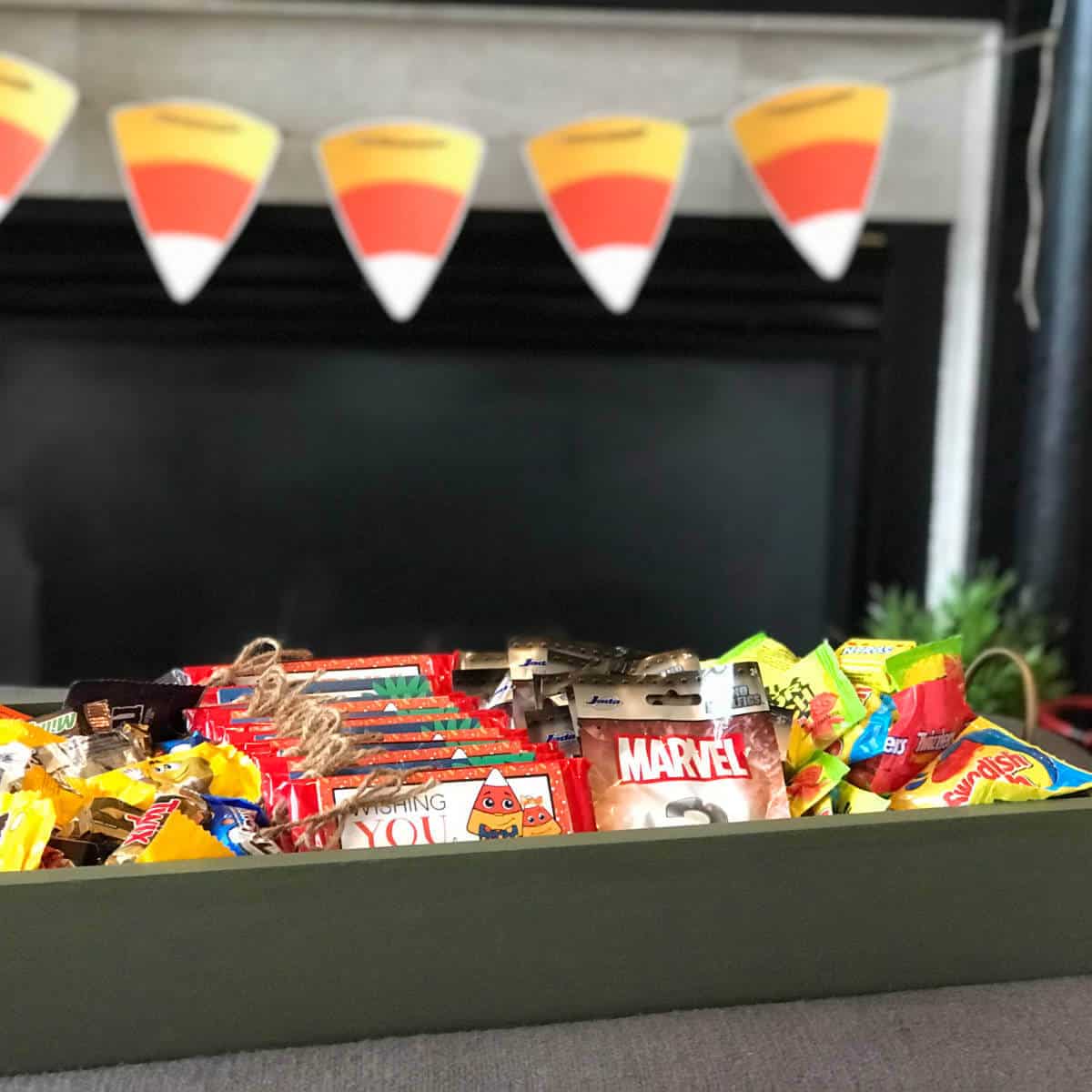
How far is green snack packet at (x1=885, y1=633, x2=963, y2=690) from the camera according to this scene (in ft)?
2.13

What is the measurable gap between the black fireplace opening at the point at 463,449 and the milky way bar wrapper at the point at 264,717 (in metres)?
1.43

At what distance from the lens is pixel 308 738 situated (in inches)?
23.1

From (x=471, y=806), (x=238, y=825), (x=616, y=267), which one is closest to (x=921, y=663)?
(x=471, y=806)

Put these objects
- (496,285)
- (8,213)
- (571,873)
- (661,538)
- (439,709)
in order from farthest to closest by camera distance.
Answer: (661,538) < (496,285) < (8,213) < (439,709) < (571,873)

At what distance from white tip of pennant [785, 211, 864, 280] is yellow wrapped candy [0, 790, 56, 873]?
64.4 inches

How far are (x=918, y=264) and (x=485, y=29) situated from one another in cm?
87

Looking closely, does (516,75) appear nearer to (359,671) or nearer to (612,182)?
(612,182)

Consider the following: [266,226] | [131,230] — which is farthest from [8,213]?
[266,226]

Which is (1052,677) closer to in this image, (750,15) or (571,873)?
(750,15)

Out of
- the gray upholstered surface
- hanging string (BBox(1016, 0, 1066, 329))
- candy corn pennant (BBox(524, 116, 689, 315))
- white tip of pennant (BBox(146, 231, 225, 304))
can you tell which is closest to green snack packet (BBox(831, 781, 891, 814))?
the gray upholstered surface

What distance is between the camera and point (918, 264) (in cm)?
205

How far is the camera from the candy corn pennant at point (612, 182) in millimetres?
1840

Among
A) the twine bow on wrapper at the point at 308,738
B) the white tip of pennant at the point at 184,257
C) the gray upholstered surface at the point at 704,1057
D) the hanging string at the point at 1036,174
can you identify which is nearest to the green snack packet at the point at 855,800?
the gray upholstered surface at the point at 704,1057

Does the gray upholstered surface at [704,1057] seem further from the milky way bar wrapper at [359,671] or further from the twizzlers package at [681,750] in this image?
the milky way bar wrapper at [359,671]
